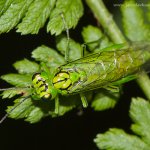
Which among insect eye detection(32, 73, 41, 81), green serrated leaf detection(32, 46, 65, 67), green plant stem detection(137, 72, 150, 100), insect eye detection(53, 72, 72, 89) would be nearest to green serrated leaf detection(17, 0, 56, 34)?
green serrated leaf detection(32, 46, 65, 67)

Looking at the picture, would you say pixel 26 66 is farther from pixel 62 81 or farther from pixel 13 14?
pixel 13 14

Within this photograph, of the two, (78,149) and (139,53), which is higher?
(139,53)

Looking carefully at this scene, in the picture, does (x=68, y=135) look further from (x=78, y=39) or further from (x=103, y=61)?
(x=103, y=61)

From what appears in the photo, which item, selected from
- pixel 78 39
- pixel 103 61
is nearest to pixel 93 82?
pixel 103 61

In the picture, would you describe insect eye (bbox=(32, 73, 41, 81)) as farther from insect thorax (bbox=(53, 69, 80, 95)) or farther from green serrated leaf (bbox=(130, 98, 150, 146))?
green serrated leaf (bbox=(130, 98, 150, 146))

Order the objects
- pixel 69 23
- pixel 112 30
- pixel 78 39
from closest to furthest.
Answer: pixel 69 23 < pixel 112 30 < pixel 78 39

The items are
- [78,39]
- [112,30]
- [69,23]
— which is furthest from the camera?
[78,39]

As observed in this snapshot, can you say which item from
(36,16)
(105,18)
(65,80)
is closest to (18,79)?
(65,80)
